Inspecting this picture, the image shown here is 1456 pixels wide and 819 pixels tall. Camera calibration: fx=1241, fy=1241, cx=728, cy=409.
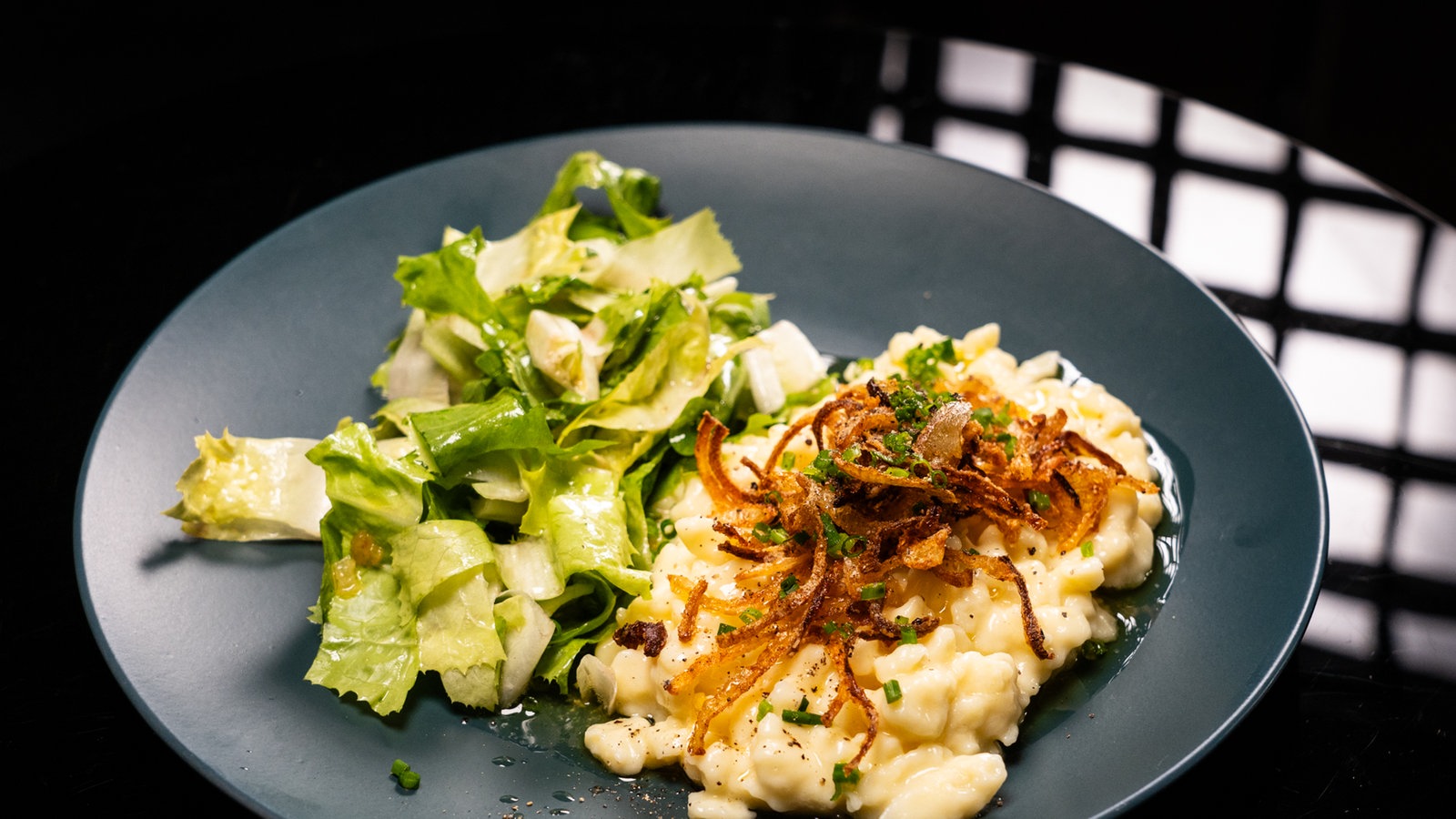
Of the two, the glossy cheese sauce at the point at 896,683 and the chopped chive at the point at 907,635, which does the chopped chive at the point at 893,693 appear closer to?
the glossy cheese sauce at the point at 896,683

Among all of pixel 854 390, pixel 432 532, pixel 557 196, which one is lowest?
pixel 432 532

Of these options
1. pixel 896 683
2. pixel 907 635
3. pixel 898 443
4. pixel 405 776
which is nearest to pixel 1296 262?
pixel 898 443

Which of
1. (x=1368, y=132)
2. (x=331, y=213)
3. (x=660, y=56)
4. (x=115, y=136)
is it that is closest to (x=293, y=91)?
(x=115, y=136)

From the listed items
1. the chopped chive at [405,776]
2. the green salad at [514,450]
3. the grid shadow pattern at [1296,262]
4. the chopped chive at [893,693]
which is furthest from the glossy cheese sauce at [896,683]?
the grid shadow pattern at [1296,262]

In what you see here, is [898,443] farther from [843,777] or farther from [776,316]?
[776,316]

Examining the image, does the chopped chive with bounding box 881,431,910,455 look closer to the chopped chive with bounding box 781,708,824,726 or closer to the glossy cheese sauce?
the glossy cheese sauce

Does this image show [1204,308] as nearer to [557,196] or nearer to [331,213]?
[557,196]
